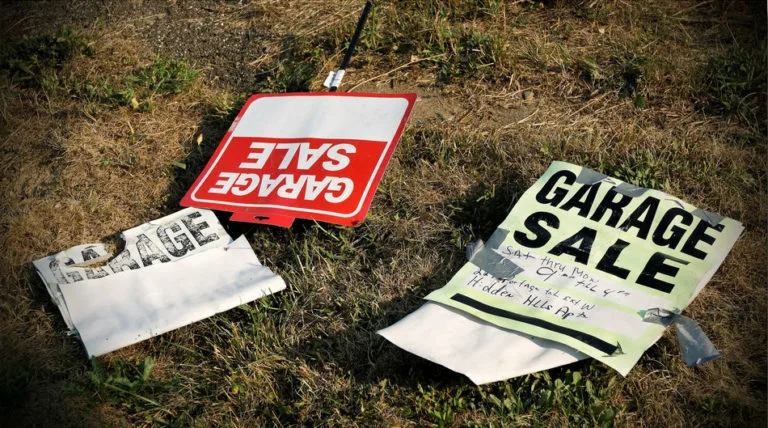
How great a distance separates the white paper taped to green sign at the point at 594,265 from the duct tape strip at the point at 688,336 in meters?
0.02

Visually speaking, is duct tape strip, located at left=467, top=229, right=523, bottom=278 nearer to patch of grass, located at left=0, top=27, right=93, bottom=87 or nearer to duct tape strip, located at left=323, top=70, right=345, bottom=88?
duct tape strip, located at left=323, top=70, right=345, bottom=88

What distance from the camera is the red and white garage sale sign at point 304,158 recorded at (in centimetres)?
255

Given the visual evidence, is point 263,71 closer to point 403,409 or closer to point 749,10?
point 403,409

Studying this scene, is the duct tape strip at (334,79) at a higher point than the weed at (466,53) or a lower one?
lower

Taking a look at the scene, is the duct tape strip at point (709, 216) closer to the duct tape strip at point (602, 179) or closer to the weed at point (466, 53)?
the duct tape strip at point (602, 179)

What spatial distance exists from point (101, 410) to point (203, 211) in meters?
0.83

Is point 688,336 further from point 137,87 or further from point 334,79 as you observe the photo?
point 137,87

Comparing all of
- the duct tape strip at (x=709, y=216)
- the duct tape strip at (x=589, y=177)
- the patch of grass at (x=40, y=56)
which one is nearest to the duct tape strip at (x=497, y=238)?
the duct tape strip at (x=589, y=177)

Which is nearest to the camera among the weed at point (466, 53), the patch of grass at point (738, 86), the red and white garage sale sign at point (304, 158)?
the red and white garage sale sign at point (304, 158)

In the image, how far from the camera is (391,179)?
2697 mm

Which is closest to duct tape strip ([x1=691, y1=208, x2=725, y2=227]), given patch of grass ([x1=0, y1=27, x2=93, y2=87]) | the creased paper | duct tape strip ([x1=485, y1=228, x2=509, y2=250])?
duct tape strip ([x1=485, y1=228, x2=509, y2=250])

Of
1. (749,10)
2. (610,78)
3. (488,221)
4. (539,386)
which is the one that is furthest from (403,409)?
(749,10)

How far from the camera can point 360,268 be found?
2439mm

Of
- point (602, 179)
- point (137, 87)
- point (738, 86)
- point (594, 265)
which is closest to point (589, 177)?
point (602, 179)
